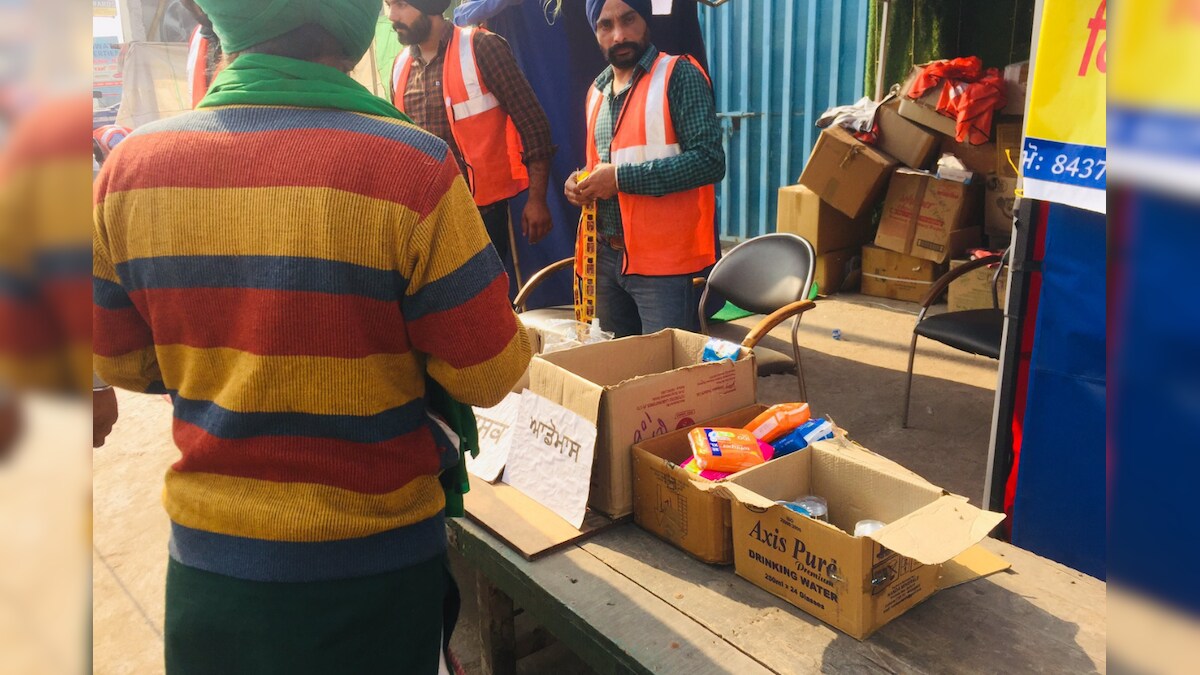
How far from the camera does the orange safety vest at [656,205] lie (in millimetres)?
2793

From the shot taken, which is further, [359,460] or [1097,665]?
[1097,665]

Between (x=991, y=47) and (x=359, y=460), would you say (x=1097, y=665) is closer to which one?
(x=359, y=460)

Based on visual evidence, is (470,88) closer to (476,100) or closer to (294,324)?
(476,100)

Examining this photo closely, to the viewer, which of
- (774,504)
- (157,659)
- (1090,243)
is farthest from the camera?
(157,659)

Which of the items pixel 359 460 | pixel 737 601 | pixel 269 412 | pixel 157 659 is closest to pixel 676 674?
pixel 737 601

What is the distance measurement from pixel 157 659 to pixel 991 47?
5863 millimetres

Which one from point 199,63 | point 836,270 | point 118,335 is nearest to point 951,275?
point 836,270

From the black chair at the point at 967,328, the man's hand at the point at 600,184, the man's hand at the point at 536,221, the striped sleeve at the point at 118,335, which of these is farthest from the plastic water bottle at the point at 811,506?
the man's hand at the point at 536,221

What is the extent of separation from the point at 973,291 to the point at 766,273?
2515mm

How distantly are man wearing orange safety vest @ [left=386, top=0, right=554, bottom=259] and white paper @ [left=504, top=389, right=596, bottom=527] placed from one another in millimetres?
1548

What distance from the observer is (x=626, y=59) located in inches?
113

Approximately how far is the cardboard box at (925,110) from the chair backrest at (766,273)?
2.67 meters

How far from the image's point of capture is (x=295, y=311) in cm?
107

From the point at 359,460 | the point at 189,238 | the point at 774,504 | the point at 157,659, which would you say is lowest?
the point at 157,659
